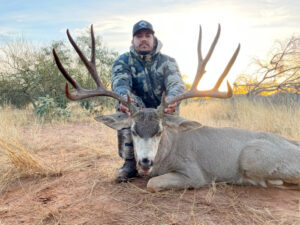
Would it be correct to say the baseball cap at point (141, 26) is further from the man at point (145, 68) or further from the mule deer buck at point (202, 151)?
the mule deer buck at point (202, 151)

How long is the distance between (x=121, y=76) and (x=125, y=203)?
267 cm

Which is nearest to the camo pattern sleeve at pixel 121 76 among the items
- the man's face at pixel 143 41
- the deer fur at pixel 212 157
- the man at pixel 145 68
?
the man at pixel 145 68

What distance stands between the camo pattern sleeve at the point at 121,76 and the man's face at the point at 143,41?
1.06 ft

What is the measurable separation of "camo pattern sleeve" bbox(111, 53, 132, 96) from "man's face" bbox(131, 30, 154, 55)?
1.06 feet

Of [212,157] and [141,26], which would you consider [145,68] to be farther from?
[212,157]

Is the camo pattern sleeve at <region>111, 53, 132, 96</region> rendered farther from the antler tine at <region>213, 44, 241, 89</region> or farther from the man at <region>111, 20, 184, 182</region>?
the antler tine at <region>213, 44, 241, 89</region>

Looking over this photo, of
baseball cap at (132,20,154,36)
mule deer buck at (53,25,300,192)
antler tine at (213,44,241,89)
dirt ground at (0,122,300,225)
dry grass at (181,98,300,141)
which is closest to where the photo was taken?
dirt ground at (0,122,300,225)

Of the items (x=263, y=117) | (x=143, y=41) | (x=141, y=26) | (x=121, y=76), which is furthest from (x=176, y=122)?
(x=263, y=117)

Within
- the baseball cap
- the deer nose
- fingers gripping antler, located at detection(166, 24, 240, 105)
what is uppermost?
the baseball cap

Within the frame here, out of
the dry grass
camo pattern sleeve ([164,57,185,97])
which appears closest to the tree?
the dry grass

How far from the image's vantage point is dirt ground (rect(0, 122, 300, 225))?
3.43 meters

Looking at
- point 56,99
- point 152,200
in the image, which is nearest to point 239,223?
point 152,200

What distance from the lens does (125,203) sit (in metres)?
3.88

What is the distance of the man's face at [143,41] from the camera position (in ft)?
19.5
